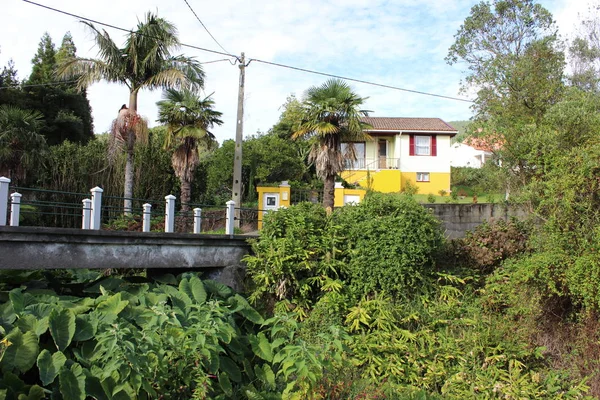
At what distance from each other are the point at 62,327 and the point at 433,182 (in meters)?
22.5

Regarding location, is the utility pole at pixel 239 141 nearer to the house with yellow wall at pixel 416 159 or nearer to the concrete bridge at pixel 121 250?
the concrete bridge at pixel 121 250

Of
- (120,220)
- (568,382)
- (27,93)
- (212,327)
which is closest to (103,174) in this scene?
(120,220)

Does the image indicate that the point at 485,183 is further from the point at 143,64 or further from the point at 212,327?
the point at 212,327

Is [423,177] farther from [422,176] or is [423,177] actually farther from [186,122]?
[186,122]

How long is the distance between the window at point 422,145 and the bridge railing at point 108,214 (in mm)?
11183

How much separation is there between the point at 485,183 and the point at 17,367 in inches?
631

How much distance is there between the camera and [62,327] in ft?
21.9

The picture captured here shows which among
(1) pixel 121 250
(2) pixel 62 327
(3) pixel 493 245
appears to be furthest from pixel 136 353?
(3) pixel 493 245

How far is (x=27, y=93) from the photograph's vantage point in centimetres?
2367

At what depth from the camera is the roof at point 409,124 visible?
26578mm

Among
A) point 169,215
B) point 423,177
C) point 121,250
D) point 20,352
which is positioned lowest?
point 20,352

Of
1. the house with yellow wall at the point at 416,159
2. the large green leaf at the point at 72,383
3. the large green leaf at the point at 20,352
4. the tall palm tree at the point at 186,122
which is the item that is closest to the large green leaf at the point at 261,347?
the large green leaf at the point at 72,383

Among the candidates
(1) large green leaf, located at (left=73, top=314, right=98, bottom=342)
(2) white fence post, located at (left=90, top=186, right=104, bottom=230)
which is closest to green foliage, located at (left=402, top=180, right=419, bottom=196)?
(2) white fence post, located at (left=90, top=186, right=104, bottom=230)

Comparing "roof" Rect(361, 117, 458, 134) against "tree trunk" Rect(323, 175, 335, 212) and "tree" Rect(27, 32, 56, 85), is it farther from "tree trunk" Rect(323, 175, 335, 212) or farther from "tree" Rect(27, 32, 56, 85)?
"tree" Rect(27, 32, 56, 85)
